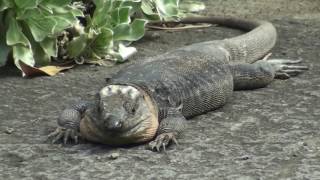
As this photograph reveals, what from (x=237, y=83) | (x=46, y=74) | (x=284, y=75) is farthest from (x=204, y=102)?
(x=46, y=74)

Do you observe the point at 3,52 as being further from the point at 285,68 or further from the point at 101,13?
the point at 285,68

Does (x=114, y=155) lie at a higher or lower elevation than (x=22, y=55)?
lower

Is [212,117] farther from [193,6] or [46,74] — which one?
[193,6]

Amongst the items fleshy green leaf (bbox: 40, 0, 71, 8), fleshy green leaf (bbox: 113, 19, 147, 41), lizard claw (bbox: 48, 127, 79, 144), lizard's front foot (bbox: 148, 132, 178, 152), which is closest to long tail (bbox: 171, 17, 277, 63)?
fleshy green leaf (bbox: 113, 19, 147, 41)

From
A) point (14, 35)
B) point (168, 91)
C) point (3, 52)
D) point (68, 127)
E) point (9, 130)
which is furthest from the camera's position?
point (3, 52)

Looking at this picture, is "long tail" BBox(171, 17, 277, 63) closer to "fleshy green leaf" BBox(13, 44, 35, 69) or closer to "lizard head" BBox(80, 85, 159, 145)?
"fleshy green leaf" BBox(13, 44, 35, 69)

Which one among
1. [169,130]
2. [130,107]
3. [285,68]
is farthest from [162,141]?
[285,68]
